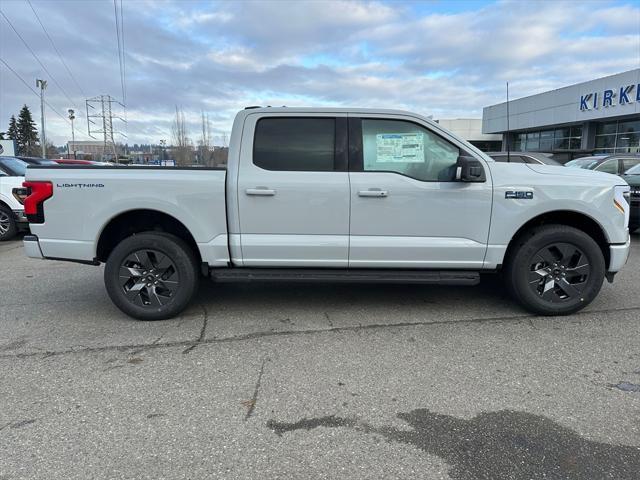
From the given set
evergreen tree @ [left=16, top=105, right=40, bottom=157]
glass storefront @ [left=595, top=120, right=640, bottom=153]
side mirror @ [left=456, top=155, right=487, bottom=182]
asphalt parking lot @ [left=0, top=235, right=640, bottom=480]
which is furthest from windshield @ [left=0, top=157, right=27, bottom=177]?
evergreen tree @ [left=16, top=105, right=40, bottom=157]

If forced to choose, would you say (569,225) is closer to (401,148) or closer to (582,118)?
(401,148)

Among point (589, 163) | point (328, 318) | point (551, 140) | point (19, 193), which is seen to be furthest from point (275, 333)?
point (551, 140)

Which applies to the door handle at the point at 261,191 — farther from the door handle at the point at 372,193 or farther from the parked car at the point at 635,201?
the parked car at the point at 635,201

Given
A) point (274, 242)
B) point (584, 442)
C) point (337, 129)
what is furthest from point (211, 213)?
point (584, 442)

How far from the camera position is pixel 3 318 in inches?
189

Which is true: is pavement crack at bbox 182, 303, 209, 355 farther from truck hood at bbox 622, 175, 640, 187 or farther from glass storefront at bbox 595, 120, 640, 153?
glass storefront at bbox 595, 120, 640, 153

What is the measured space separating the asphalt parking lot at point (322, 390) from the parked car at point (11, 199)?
187 inches

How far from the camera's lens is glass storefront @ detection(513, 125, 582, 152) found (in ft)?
118

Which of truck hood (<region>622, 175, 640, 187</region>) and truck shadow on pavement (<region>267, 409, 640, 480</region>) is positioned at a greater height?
truck hood (<region>622, 175, 640, 187</region>)

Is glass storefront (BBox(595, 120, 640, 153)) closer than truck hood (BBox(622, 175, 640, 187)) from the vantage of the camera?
No

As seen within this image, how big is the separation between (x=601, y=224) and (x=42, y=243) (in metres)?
5.44

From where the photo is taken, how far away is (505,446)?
2.67 m

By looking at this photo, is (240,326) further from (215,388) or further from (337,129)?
(337,129)

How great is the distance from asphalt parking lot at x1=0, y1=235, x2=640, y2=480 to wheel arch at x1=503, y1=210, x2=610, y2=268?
2.27 ft
